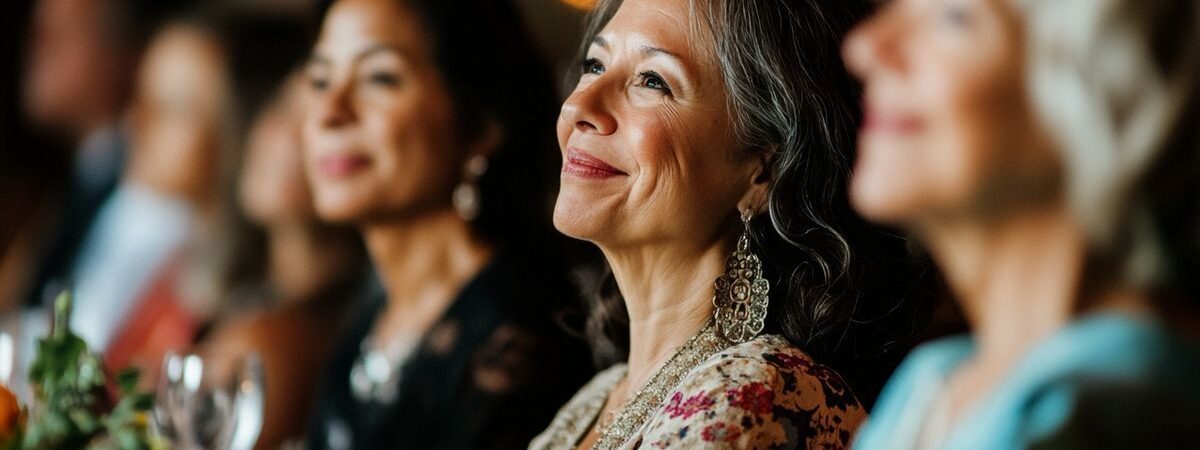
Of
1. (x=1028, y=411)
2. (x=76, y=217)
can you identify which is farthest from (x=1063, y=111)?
(x=76, y=217)

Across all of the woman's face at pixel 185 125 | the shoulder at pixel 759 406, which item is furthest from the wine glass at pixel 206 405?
the woman's face at pixel 185 125

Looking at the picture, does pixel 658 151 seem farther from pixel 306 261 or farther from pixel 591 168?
pixel 306 261

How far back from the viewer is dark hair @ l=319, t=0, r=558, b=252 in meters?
2.80

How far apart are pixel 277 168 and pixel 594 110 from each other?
254 centimetres

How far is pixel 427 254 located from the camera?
2.88 meters

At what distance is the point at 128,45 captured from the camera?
4.94 metres

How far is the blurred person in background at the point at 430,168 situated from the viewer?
2.75 metres

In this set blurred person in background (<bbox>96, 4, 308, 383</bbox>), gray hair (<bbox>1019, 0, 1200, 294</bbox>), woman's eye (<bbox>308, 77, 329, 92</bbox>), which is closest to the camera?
gray hair (<bbox>1019, 0, 1200, 294</bbox>)

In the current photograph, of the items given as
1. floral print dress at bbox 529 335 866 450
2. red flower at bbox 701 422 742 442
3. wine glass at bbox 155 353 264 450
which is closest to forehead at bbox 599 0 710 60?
floral print dress at bbox 529 335 866 450

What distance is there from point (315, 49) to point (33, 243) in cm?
221

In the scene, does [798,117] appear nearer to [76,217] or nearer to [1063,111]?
[1063,111]

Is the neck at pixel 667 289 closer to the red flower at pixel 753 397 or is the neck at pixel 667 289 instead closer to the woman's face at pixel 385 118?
the red flower at pixel 753 397

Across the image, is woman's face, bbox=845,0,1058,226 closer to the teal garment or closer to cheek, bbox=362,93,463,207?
the teal garment

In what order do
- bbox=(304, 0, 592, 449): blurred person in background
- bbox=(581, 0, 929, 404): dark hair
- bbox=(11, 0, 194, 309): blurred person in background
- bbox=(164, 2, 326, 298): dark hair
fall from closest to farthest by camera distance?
bbox=(581, 0, 929, 404): dark hair → bbox=(304, 0, 592, 449): blurred person in background → bbox=(164, 2, 326, 298): dark hair → bbox=(11, 0, 194, 309): blurred person in background
